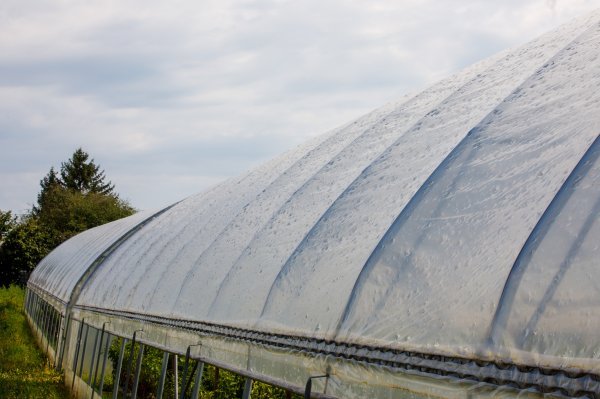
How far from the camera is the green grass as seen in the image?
14.0 metres

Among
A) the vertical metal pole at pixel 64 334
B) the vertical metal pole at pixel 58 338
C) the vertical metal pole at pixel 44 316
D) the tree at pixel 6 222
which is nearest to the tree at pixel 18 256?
the tree at pixel 6 222

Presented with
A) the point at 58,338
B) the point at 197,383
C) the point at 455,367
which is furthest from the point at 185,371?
the point at 58,338

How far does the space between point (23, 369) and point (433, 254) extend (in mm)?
15123

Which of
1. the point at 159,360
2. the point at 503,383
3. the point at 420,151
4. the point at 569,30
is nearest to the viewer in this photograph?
the point at 503,383

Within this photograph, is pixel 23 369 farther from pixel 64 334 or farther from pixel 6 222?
pixel 6 222

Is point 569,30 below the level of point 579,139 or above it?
above

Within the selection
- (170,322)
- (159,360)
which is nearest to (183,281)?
(170,322)

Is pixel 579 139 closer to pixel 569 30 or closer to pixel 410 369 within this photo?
pixel 410 369

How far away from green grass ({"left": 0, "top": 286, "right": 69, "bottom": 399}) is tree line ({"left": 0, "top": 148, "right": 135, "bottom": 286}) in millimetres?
22360

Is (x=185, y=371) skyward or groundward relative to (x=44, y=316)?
skyward

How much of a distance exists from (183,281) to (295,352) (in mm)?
3908

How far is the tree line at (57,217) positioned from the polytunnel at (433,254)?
44.5m

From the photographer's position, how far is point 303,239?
6.13m

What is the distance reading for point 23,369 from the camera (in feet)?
56.2
